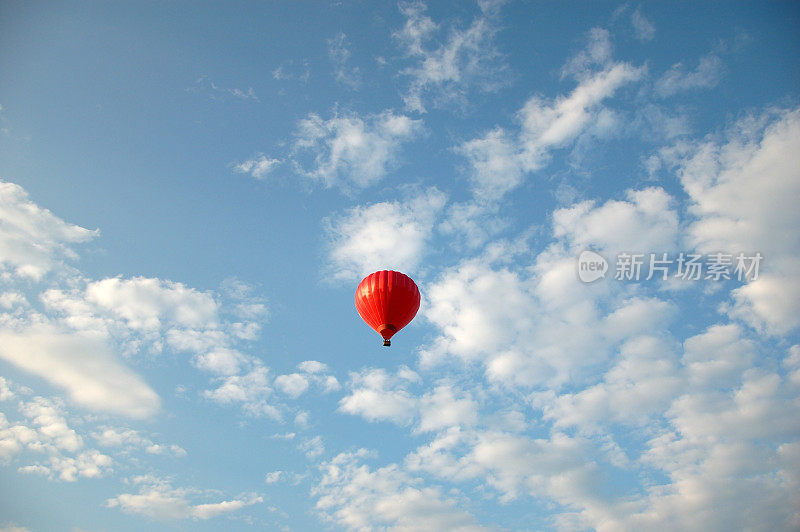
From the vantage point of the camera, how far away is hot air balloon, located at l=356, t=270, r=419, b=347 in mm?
27062

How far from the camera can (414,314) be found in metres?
28.9

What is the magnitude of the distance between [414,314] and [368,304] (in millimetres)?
3270

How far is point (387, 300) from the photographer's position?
26953 millimetres

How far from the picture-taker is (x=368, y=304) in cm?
2764

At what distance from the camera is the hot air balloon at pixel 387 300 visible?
88.8 feet
